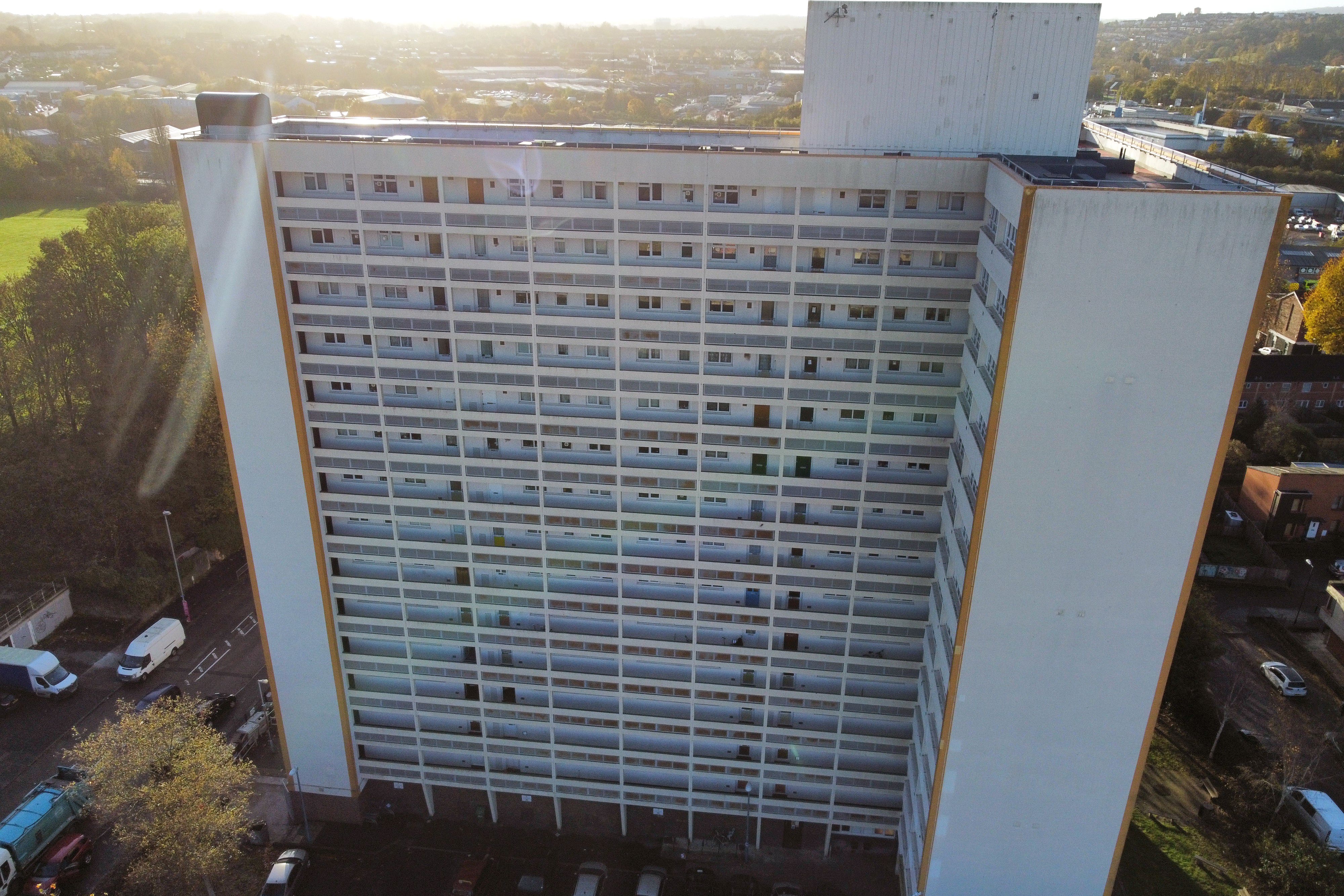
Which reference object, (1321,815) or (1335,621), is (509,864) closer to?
(1321,815)

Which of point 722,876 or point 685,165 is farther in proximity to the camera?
point 722,876

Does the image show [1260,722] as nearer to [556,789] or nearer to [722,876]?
[722,876]

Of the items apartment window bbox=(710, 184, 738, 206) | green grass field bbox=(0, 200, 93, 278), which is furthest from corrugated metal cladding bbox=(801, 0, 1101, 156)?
green grass field bbox=(0, 200, 93, 278)

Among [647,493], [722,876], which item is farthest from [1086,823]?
[647,493]

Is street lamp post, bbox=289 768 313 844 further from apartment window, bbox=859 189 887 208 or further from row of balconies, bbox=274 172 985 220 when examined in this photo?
apartment window, bbox=859 189 887 208

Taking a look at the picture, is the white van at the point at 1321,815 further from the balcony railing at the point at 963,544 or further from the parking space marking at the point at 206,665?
the parking space marking at the point at 206,665

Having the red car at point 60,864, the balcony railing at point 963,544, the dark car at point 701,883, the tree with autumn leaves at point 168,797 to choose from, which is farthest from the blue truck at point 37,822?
the balcony railing at point 963,544

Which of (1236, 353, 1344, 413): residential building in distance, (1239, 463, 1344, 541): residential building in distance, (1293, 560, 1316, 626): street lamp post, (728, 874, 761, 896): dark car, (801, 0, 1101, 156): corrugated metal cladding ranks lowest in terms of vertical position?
(728, 874, 761, 896): dark car
